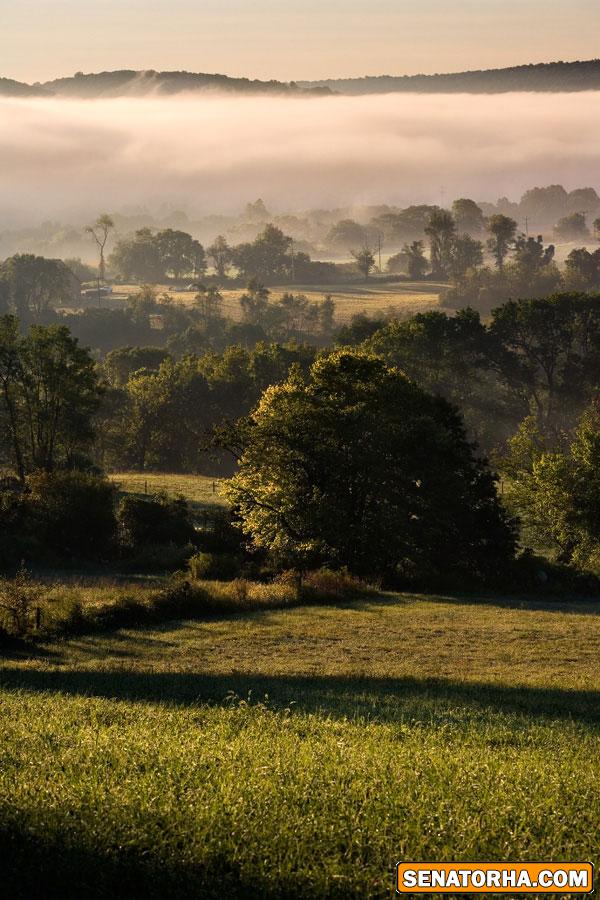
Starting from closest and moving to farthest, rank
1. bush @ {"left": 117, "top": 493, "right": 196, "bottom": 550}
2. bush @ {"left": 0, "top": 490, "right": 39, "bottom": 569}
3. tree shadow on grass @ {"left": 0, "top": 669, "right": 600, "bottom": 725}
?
tree shadow on grass @ {"left": 0, "top": 669, "right": 600, "bottom": 725}, bush @ {"left": 0, "top": 490, "right": 39, "bottom": 569}, bush @ {"left": 117, "top": 493, "right": 196, "bottom": 550}

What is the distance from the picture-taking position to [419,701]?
2145 centimetres

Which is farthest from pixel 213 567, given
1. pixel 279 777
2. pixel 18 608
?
pixel 279 777

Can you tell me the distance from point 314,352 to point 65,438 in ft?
156

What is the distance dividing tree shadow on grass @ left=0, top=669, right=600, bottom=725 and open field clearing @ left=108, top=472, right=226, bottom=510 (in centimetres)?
4752

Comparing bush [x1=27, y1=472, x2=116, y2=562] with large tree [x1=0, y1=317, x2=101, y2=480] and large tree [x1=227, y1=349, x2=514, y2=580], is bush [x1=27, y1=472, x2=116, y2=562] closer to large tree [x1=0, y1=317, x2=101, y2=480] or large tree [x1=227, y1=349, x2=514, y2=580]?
large tree [x1=227, y1=349, x2=514, y2=580]

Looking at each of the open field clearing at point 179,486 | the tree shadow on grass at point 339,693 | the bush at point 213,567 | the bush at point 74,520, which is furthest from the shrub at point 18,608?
the open field clearing at point 179,486

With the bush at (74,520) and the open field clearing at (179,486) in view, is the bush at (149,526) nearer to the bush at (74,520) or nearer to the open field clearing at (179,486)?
the bush at (74,520)

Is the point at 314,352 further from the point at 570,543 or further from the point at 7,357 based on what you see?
the point at 570,543

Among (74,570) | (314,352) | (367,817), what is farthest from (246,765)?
(314,352)

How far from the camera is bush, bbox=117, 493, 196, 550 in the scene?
188 ft

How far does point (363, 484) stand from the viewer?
171 feet

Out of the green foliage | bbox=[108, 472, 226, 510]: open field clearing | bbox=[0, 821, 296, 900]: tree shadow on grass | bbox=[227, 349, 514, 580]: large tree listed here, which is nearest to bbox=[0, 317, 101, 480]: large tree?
bbox=[108, 472, 226, 510]: open field clearing

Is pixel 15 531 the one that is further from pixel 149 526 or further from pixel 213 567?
pixel 213 567

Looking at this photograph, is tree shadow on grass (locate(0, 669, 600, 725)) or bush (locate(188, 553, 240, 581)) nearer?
tree shadow on grass (locate(0, 669, 600, 725))
